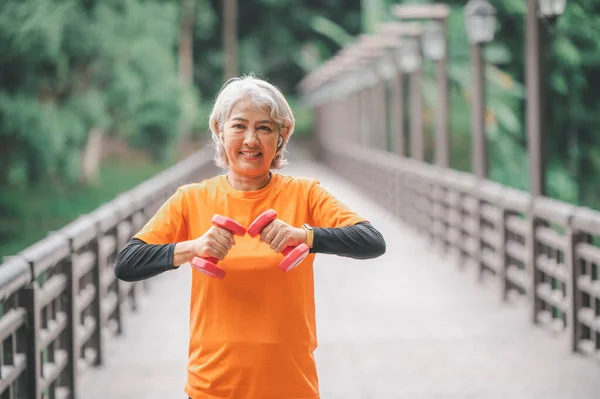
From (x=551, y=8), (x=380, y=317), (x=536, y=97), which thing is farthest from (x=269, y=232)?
(x=536, y=97)

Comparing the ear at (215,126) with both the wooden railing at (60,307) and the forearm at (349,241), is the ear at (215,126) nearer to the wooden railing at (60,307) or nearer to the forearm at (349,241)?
the forearm at (349,241)

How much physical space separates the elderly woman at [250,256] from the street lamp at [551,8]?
20.5ft

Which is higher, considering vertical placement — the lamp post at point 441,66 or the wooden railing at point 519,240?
the lamp post at point 441,66

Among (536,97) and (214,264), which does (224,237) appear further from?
(536,97)

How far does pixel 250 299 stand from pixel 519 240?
26.6 ft

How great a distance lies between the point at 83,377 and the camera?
7.06 meters

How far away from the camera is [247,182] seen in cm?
308

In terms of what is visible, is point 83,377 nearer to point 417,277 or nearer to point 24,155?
point 417,277

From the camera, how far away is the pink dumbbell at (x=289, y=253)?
2791 millimetres

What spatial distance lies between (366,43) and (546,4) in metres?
14.9

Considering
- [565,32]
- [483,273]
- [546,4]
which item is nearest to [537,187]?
[546,4]

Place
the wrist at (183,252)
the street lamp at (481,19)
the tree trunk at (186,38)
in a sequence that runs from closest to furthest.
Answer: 1. the wrist at (183,252)
2. the street lamp at (481,19)
3. the tree trunk at (186,38)

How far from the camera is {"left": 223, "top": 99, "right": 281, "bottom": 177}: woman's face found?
3.01 m

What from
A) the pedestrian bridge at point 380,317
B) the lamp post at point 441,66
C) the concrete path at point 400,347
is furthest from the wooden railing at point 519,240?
the lamp post at point 441,66
